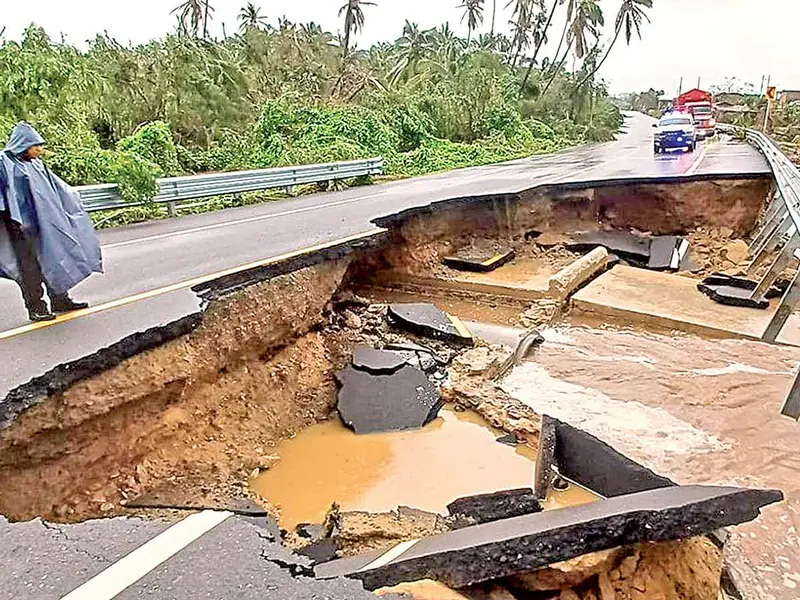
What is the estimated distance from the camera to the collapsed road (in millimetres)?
2943

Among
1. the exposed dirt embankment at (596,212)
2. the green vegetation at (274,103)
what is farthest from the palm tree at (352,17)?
the exposed dirt embankment at (596,212)

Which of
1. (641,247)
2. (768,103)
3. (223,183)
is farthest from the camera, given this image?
(768,103)

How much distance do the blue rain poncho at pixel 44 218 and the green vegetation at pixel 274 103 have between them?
5348 mm

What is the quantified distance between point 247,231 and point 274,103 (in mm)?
12032

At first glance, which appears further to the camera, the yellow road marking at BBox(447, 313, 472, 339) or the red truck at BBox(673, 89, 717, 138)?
the red truck at BBox(673, 89, 717, 138)

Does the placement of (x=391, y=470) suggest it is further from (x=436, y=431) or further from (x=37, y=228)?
(x=37, y=228)

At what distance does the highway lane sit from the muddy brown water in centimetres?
199

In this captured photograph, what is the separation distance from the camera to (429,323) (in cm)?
927

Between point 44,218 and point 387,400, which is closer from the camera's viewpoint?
point 44,218

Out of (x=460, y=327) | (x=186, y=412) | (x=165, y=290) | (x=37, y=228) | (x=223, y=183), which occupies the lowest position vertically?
(x=460, y=327)

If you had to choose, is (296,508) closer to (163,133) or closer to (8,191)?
(8,191)

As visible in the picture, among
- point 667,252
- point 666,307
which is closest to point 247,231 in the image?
point 666,307

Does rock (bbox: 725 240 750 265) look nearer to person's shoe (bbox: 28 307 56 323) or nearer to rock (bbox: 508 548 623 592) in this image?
rock (bbox: 508 548 623 592)

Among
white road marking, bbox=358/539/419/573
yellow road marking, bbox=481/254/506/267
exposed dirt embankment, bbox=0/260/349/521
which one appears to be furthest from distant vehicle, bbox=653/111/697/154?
white road marking, bbox=358/539/419/573
